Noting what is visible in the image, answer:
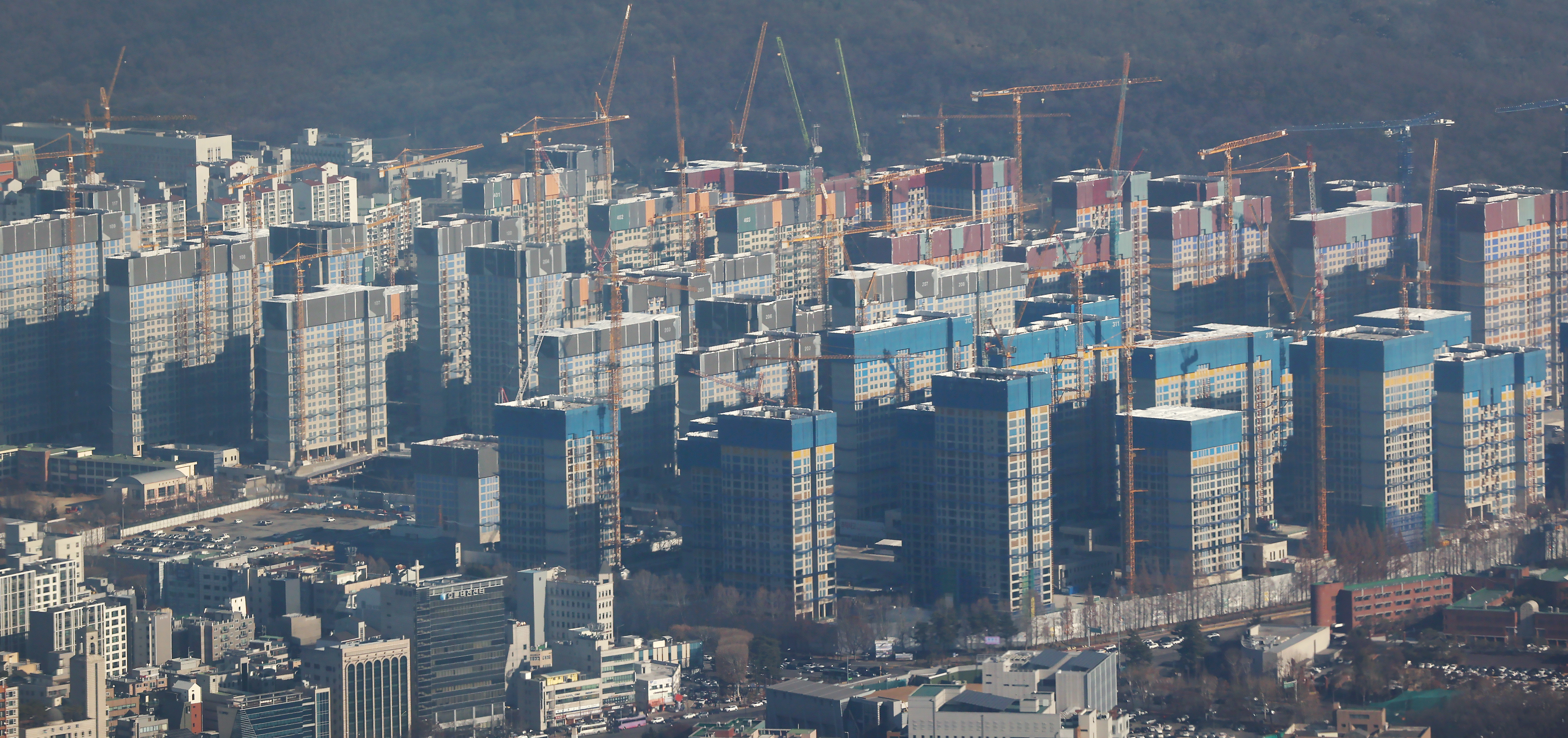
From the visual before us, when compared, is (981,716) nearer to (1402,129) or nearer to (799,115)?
(1402,129)

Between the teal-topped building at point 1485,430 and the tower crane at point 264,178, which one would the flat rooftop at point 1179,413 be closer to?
the teal-topped building at point 1485,430

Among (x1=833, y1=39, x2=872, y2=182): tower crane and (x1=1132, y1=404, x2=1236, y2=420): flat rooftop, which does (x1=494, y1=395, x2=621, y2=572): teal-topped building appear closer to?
(x1=1132, y1=404, x2=1236, y2=420): flat rooftop

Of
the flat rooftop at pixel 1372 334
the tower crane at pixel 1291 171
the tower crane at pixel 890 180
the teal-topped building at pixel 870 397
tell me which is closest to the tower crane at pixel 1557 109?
the tower crane at pixel 1291 171

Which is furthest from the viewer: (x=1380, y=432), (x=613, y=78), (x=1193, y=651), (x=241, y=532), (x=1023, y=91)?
(x=613, y=78)

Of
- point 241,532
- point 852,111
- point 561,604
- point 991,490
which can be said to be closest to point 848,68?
point 852,111

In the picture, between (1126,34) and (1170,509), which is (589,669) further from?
(1126,34)
